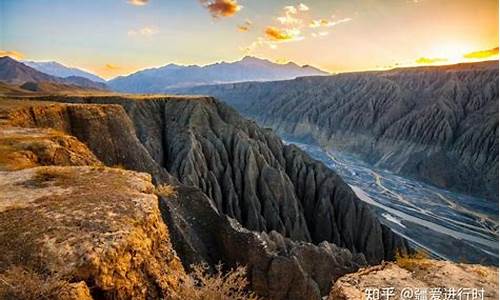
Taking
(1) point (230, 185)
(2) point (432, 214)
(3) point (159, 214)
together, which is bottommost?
(2) point (432, 214)

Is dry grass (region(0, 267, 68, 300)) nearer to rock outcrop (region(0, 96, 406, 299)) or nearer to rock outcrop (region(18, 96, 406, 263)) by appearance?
rock outcrop (region(0, 96, 406, 299))

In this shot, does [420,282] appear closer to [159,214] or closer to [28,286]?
[159,214]

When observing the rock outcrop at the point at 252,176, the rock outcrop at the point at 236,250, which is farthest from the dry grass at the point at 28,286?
the rock outcrop at the point at 252,176

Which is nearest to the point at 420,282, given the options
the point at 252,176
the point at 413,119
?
the point at 252,176

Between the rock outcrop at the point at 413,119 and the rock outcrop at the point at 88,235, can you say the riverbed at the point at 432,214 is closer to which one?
the rock outcrop at the point at 413,119

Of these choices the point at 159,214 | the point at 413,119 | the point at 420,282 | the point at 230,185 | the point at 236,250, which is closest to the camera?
the point at 420,282

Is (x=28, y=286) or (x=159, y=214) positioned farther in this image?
(x=159, y=214)

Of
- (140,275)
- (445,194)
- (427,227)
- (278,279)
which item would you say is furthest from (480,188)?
(140,275)

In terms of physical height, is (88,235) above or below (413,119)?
above
